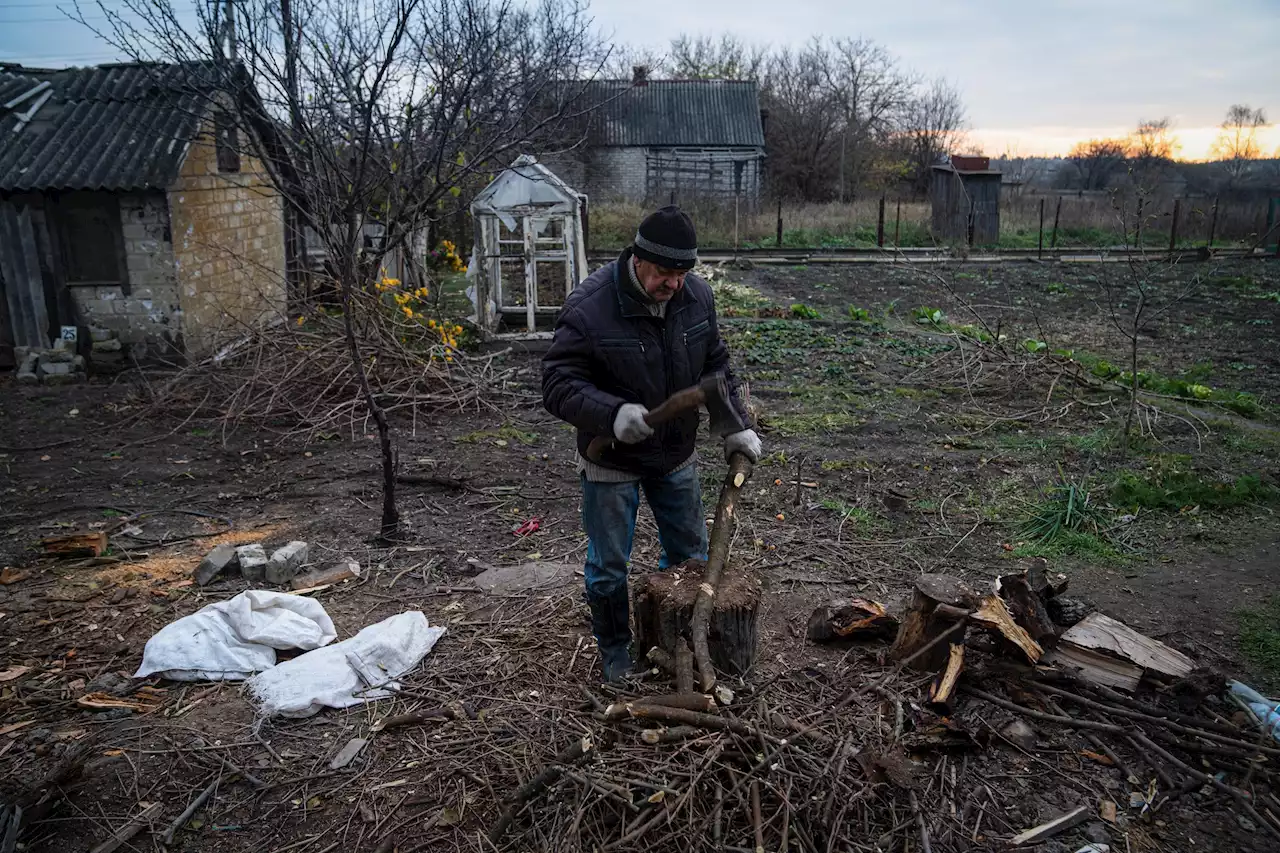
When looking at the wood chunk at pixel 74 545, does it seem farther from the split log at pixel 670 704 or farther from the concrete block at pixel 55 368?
the concrete block at pixel 55 368

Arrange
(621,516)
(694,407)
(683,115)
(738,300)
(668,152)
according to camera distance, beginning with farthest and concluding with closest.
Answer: (683,115) < (668,152) < (738,300) < (621,516) < (694,407)

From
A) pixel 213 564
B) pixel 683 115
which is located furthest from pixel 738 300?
pixel 683 115

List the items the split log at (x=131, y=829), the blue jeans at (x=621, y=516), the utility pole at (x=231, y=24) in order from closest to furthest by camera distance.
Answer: the split log at (x=131, y=829), the blue jeans at (x=621, y=516), the utility pole at (x=231, y=24)

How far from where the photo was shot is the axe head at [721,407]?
314 centimetres

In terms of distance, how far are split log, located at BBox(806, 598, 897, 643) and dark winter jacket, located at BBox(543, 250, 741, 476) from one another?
1258 mm

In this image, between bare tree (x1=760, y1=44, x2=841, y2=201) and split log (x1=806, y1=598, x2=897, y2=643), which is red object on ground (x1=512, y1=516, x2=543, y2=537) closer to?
split log (x1=806, y1=598, x2=897, y2=643)

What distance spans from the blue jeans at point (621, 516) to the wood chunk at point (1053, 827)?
1.55m

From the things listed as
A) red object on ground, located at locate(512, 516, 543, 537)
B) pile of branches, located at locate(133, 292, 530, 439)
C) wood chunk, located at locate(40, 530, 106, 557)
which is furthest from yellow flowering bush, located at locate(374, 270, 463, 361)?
wood chunk, located at locate(40, 530, 106, 557)

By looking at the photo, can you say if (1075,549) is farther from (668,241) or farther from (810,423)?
(668,241)

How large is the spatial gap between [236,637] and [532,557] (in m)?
1.79

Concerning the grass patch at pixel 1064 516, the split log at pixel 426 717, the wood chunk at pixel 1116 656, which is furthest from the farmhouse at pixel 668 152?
the split log at pixel 426 717

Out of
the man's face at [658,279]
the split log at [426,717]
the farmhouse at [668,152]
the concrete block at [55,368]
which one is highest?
the farmhouse at [668,152]

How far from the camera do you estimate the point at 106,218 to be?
35.6 ft

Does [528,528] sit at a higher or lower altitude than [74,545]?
lower
